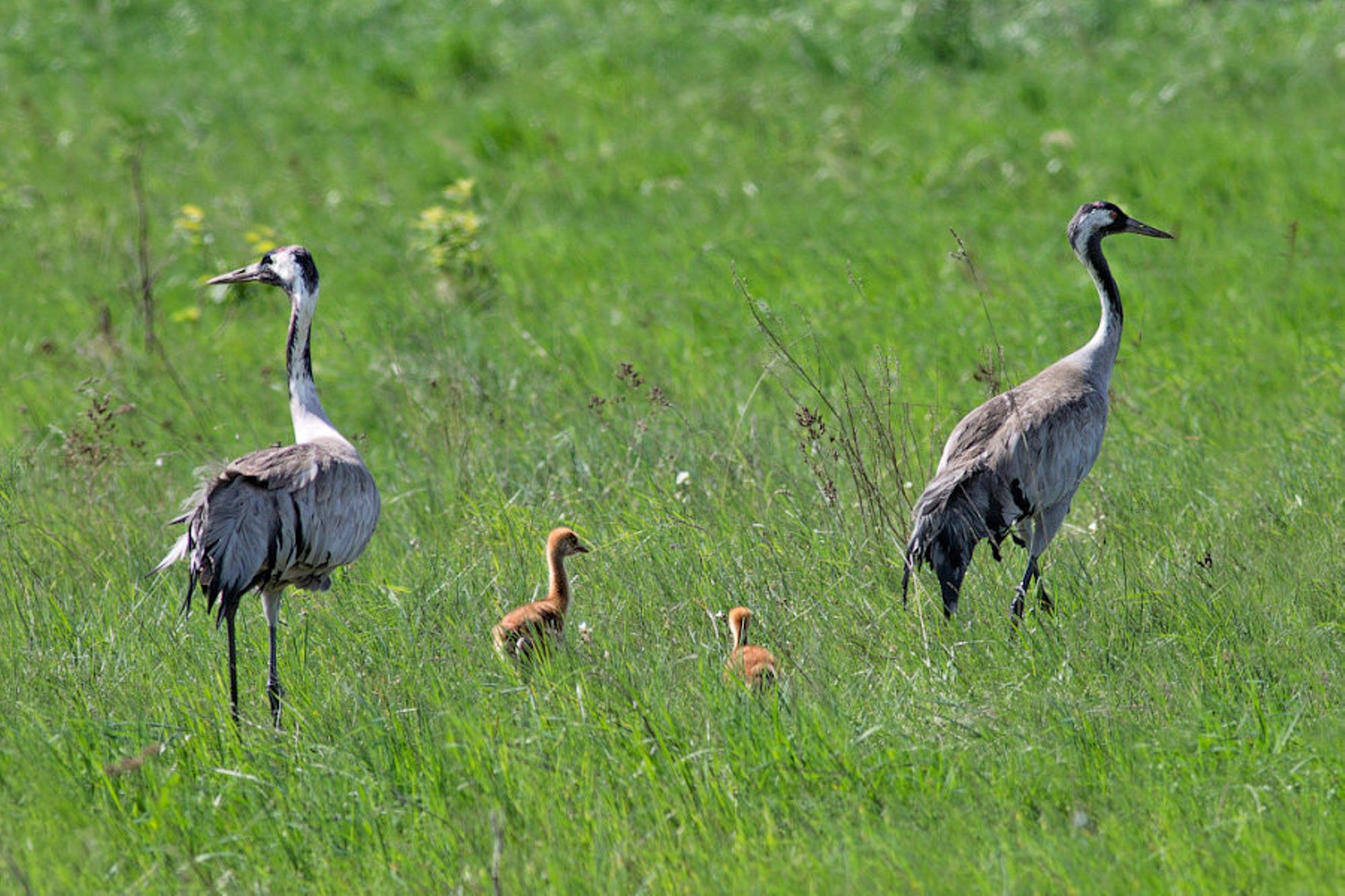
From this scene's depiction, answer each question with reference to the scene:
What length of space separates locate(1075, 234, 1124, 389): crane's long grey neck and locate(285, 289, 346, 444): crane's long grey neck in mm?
3050

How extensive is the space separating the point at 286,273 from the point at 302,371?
0.41 m

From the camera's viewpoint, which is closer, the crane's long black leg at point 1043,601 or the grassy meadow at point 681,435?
the grassy meadow at point 681,435

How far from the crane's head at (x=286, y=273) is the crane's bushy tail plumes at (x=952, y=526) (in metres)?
2.44

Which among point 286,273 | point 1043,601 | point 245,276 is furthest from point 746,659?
point 245,276

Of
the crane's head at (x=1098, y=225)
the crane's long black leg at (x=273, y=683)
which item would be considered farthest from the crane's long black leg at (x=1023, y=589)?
the crane's long black leg at (x=273, y=683)

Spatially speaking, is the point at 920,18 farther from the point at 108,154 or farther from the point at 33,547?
the point at 33,547

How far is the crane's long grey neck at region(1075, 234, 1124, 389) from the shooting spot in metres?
6.71

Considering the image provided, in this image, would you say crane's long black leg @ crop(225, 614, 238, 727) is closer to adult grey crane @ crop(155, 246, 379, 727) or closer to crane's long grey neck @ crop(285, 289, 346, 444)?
adult grey crane @ crop(155, 246, 379, 727)

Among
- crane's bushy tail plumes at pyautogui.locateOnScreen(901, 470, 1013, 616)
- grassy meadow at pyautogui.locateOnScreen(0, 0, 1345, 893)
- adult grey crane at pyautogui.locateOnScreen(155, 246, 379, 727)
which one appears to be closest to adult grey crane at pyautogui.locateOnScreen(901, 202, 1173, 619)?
crane's bushy tail plumes at pyautogui.locateOnScreen(901, 470, 1013, 616)

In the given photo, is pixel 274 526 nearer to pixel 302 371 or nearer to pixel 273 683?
pixel 273 683

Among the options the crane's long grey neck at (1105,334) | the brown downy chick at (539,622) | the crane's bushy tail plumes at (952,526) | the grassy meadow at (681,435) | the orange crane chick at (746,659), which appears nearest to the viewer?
the grassy meadow at (681,435)

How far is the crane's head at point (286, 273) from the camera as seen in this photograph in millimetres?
6227

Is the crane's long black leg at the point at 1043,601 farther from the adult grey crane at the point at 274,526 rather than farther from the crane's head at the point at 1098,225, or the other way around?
the adult grey crane at the point at 274,526

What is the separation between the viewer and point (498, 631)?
532 centimetres
